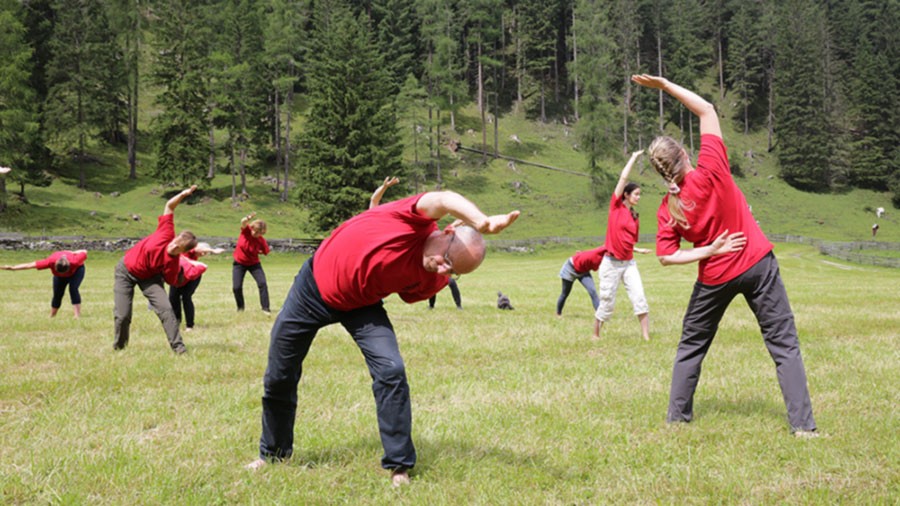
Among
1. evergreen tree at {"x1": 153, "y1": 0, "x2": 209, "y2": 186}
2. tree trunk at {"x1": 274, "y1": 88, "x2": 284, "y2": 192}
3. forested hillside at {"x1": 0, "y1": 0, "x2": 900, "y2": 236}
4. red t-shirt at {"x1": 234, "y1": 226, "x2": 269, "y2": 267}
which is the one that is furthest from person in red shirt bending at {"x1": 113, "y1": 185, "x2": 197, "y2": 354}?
tree trunk at {"x1": 274, "y1": 88, "x2": 284, "y2": 192}

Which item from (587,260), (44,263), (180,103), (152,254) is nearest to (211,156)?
(180,103)

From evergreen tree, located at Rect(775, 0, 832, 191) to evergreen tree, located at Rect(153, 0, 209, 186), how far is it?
236ft

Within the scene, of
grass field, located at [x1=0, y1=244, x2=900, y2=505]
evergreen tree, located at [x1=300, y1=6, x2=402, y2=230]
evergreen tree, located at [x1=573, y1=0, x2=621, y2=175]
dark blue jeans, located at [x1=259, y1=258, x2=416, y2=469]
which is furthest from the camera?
evergreen tree, located at [x1=573, y1=0, x2=621, y2=175]

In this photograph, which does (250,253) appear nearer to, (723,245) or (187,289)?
(187,289)

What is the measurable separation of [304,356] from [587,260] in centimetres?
835

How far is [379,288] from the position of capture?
14.5 ft

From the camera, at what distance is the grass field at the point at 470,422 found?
438 centimetres

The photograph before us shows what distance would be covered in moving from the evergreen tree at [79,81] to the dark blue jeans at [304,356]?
6008 centimetres

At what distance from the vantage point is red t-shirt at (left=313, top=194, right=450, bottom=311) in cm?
422

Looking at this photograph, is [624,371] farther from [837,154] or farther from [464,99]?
[837,154]

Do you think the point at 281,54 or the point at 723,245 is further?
the point at 281,54

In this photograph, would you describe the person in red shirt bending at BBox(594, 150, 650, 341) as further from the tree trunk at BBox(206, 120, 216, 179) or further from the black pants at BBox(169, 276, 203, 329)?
the tree trunk at BBox(206, 120, 216, 179)

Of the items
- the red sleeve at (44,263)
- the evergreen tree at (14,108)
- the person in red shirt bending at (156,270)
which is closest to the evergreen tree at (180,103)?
the evergreen tree at (14,108)

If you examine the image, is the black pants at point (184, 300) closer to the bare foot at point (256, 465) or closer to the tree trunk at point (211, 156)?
the bare foot at point (256, 465)
